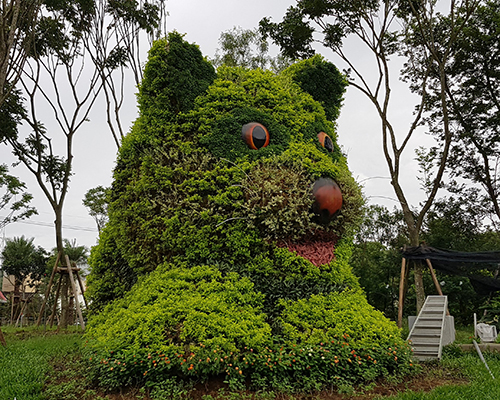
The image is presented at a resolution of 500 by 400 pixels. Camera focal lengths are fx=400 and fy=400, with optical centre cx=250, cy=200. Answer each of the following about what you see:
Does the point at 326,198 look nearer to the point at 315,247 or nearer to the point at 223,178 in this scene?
the point at 315,247

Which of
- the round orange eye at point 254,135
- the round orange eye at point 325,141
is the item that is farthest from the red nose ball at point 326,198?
the round orange eye at point 325,141

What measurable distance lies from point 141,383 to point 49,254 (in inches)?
856

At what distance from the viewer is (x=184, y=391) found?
3.78 meters

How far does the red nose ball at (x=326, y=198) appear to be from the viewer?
478cm

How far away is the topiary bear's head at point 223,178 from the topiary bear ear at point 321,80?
56 centimetres

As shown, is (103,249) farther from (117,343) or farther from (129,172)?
(117,343)

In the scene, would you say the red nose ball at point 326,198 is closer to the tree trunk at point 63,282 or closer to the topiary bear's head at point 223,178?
the topiary bear's head at point 223,178

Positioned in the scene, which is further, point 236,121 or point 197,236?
point 236,121

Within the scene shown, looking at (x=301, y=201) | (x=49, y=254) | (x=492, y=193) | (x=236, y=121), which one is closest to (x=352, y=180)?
(x=301, y=201)

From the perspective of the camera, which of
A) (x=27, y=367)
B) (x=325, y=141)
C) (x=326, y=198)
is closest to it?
(x=326, y=198)

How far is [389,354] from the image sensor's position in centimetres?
459

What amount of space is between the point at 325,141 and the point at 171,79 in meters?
2.38

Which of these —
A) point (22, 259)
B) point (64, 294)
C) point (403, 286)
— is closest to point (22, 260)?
point (22, 259)

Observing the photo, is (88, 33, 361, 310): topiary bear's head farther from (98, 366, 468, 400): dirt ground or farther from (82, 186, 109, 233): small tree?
(82, 186, 109, 233): small tree
